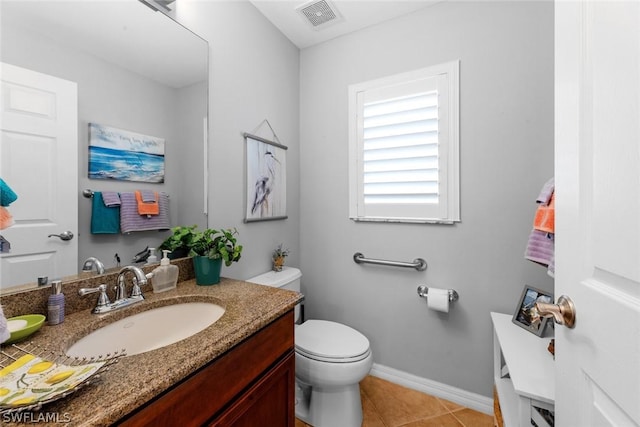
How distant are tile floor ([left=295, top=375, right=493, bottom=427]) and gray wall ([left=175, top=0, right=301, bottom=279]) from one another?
1051mm

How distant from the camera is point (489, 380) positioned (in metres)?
1.53

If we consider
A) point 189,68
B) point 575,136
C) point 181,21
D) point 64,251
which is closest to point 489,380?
point 575,136

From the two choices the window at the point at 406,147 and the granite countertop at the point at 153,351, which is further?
the window at the point at 406,147

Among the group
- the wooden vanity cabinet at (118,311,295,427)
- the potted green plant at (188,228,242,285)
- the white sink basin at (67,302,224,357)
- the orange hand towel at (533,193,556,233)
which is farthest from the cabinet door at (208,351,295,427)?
the orange hand towel at (533,193,556,233)

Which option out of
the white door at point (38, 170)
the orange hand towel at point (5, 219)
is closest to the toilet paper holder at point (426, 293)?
the white door at point (38, 170)

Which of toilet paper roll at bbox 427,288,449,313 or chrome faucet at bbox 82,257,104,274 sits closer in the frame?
chrome faucet at bbox 82,257,104,274

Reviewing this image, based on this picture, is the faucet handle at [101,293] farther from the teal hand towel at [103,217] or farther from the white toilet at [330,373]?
the white toilet at [330,373]

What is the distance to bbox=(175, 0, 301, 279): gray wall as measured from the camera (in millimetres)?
1437

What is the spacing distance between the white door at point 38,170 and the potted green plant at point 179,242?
326mm

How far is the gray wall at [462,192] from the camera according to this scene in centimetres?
143

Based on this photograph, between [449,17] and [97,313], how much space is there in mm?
2275

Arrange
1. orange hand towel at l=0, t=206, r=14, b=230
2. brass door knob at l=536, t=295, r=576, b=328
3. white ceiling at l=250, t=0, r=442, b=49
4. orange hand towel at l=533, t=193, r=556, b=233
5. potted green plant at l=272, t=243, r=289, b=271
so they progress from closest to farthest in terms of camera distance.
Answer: brass door knob at l=536, t=295, r=576, b=328
orange hand towel at l=0, t=206, r=14, b=230
orange hand towel at l=533, t=193, r=556, b=233
white ceiling at l=250, t=0, r=442, b=49
potted green plant at l=272, t=243, r=289, b=271

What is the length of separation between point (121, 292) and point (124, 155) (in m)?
0.53

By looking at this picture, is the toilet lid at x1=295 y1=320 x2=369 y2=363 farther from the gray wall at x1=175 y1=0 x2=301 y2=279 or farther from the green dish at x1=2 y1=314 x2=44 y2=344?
the green dish at x1=2 y1=314 x2=44 y2=344
